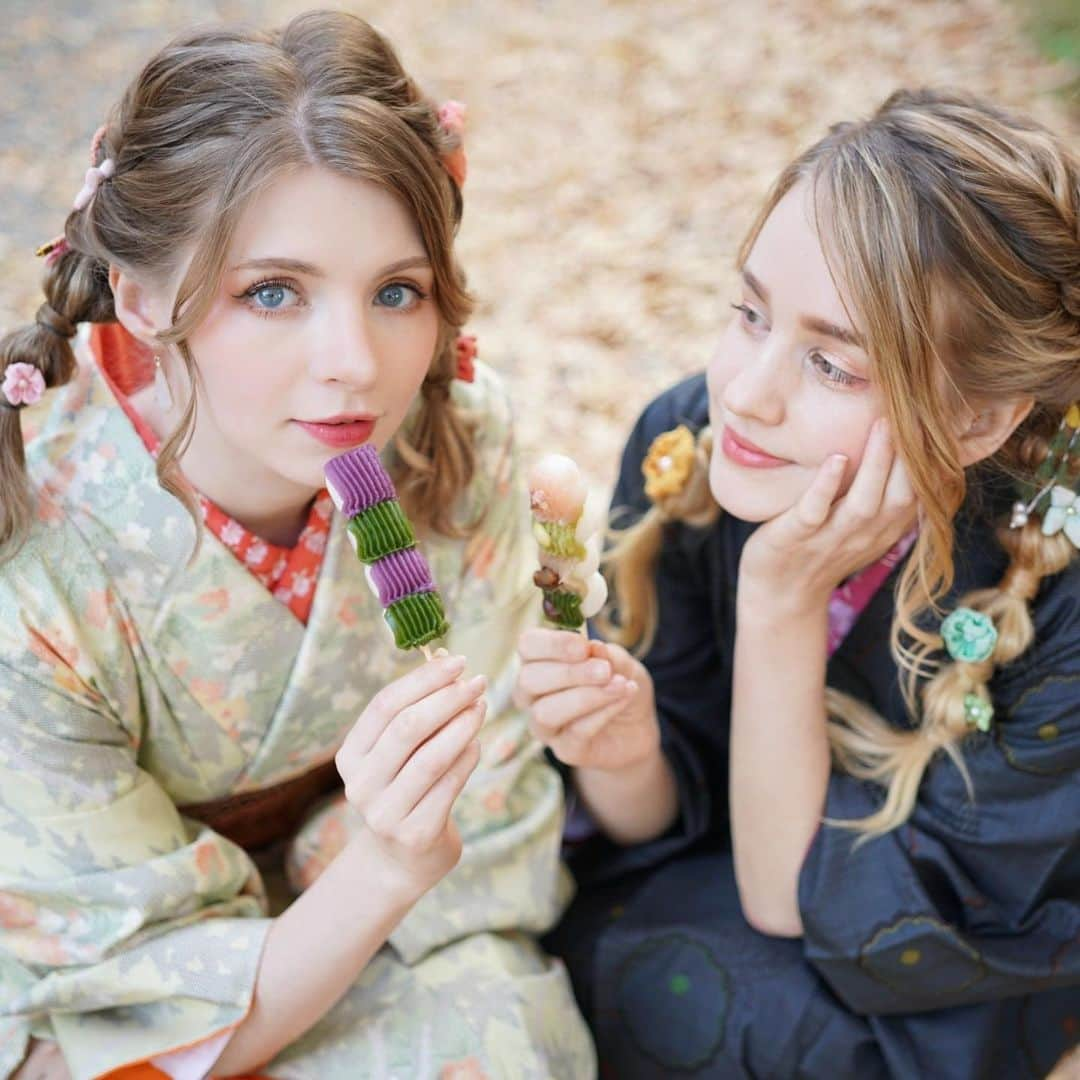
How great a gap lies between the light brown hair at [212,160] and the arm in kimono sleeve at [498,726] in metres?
0.35

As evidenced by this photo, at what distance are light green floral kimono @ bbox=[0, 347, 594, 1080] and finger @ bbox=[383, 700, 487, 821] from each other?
33 cm

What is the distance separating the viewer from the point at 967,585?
1.67 meters

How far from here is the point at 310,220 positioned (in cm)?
130

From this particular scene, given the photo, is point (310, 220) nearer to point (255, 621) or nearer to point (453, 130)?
point (453, 130)

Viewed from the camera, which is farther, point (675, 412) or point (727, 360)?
point (675, 412)

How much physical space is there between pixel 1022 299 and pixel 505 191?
2.50 m

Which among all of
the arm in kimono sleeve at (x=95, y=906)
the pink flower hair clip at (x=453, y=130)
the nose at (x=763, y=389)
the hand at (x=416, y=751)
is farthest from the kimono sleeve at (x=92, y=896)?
the nose at (x=763, y=389)

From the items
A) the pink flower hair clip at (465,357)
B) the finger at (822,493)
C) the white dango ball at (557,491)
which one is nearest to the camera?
the white dango ball at (557,491)

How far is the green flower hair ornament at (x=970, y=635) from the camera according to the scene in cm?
160

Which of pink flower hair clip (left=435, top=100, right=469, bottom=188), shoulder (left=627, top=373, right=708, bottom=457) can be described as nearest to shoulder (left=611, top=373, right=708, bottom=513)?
shoulder (left=627, top=373, right=708, bottom=457)

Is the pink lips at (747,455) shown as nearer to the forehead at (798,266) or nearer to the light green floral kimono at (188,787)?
the forehead at (798,266)

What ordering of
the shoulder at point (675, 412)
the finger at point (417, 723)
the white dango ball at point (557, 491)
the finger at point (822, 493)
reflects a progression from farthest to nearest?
the shoulder at point (675, 412) < the finger at point (822, 493) < the white dango ball at point (557, 491) < the finger at point (417, 723)

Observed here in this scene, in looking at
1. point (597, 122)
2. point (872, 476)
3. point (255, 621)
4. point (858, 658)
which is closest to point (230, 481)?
point (255, 621)

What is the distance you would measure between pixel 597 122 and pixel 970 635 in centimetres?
270
